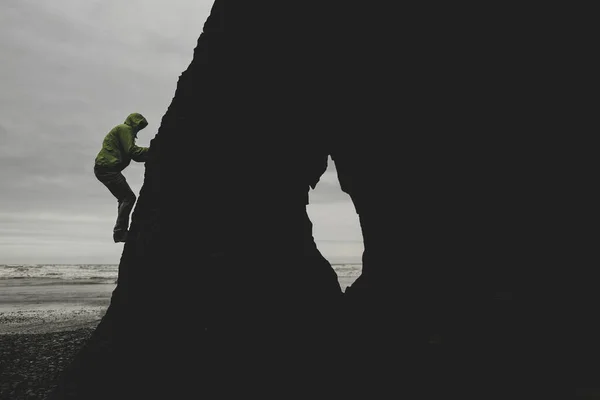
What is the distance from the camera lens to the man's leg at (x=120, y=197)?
7.49 metres

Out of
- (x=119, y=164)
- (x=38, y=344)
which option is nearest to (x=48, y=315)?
(x=38, y=344)

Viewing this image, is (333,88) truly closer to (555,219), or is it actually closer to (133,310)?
(555,219)

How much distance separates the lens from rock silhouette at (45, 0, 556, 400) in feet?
16.0

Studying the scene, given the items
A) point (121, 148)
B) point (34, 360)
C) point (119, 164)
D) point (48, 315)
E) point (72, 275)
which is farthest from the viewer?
point (72, 275)

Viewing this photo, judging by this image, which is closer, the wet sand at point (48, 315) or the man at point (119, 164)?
the man at point (119, 164)

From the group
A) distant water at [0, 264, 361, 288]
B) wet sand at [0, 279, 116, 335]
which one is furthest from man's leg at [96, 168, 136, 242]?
distant water at [0, 264, 361, 288]

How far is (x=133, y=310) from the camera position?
19.3ft

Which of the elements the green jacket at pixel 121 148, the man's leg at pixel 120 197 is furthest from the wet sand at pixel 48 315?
the green jacket at pixel 121 148

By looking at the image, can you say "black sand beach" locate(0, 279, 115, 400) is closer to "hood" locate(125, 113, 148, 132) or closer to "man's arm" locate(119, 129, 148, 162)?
"man's arm" locate(119, 129, 148, 162)

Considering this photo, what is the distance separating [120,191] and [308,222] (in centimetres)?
355

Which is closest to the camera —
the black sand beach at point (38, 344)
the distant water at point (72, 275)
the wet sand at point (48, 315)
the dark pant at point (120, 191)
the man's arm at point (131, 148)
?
the black sand beach at point (38, 344)

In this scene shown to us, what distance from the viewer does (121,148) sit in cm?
777

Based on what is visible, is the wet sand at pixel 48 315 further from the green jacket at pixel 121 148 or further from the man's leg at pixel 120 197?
the green jacket at pixel 121 148

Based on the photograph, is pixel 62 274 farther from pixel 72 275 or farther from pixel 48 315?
pixel 48 315
